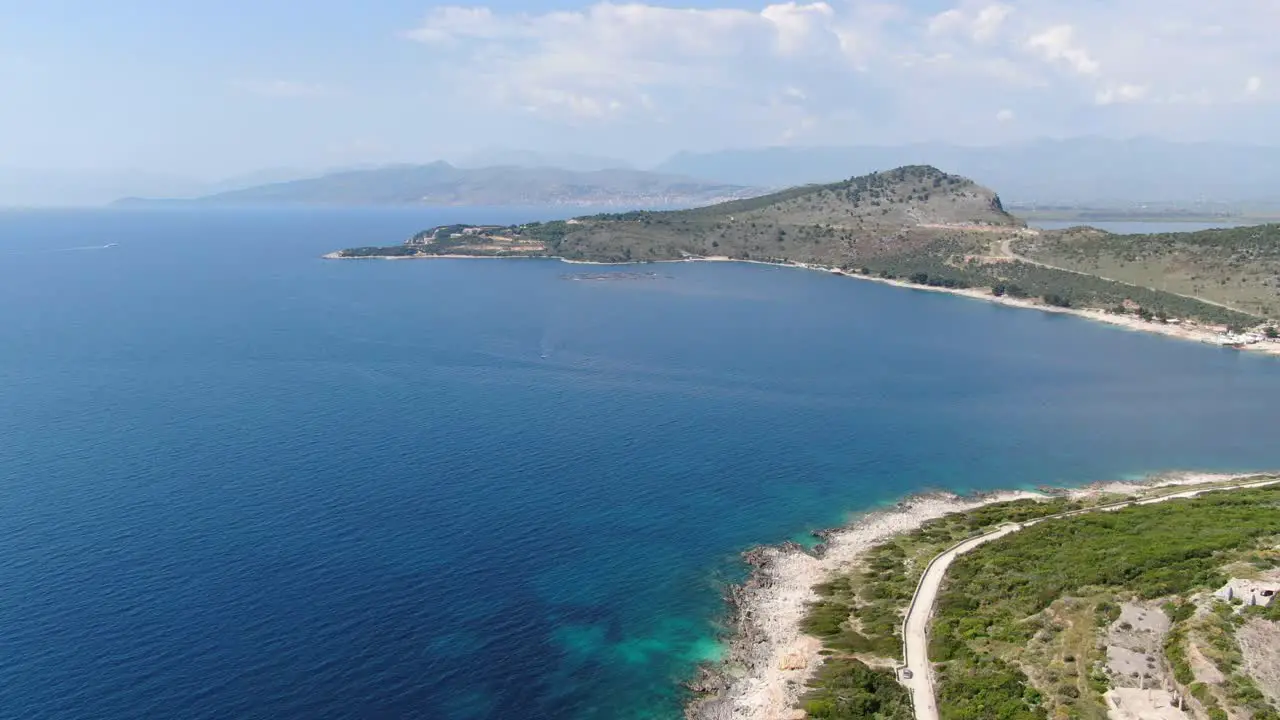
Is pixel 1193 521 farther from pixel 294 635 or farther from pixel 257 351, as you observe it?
pixel 257 351

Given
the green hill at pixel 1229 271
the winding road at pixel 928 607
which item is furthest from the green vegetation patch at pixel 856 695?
the green hill at pixel 1229 271

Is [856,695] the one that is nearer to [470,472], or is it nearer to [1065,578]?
[1065,578]

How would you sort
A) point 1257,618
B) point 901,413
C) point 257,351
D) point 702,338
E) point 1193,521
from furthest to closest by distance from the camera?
point 702,338 < point 257,351 < point 901,413 < point 1193,521 < point 1257,618

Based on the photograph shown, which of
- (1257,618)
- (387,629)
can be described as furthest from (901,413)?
(387,629)

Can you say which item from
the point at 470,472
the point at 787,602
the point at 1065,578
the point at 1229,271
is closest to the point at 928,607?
the point at 1065,578

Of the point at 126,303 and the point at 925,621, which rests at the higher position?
the point at 126,303

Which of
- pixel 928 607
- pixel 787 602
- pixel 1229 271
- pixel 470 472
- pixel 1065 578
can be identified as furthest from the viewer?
pixel 1229 271

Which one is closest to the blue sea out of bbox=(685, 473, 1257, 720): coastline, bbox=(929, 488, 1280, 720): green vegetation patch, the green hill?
bbox=(685, 473, 1257, 720): coastline
